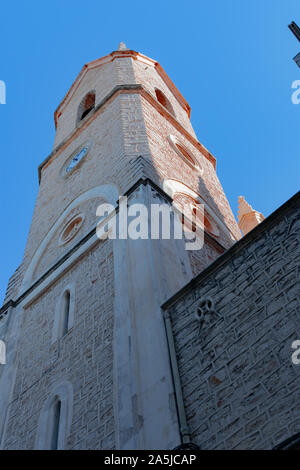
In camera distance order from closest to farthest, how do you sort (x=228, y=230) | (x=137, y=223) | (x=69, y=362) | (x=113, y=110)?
(x=69, y=362) → (x=137, y=223) → (x=228, y=230) → (x=113, y=110)

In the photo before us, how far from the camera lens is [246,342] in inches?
211

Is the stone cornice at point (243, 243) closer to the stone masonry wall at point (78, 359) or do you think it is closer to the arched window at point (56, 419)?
the stone masonry wall at point (78, 359)

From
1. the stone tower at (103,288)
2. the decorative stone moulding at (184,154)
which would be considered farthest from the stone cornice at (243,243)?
the decorative stone moulding at (184,154)

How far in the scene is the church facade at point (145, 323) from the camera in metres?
5.10

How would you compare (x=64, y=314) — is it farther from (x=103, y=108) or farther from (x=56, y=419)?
(x=103, y=108)

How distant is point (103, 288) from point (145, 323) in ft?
4.87

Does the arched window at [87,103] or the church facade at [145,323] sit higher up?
the arched window at [87,103]

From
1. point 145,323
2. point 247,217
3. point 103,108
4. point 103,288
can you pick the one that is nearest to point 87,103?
point 103,108

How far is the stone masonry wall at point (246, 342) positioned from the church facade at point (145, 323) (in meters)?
0.01

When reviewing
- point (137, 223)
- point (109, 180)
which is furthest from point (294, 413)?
point (109, 180)

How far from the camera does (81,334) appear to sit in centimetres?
753

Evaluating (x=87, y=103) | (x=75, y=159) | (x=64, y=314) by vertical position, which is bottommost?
(x=64, y=314)

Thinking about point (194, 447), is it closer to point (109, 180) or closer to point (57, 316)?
point (57, 316)
